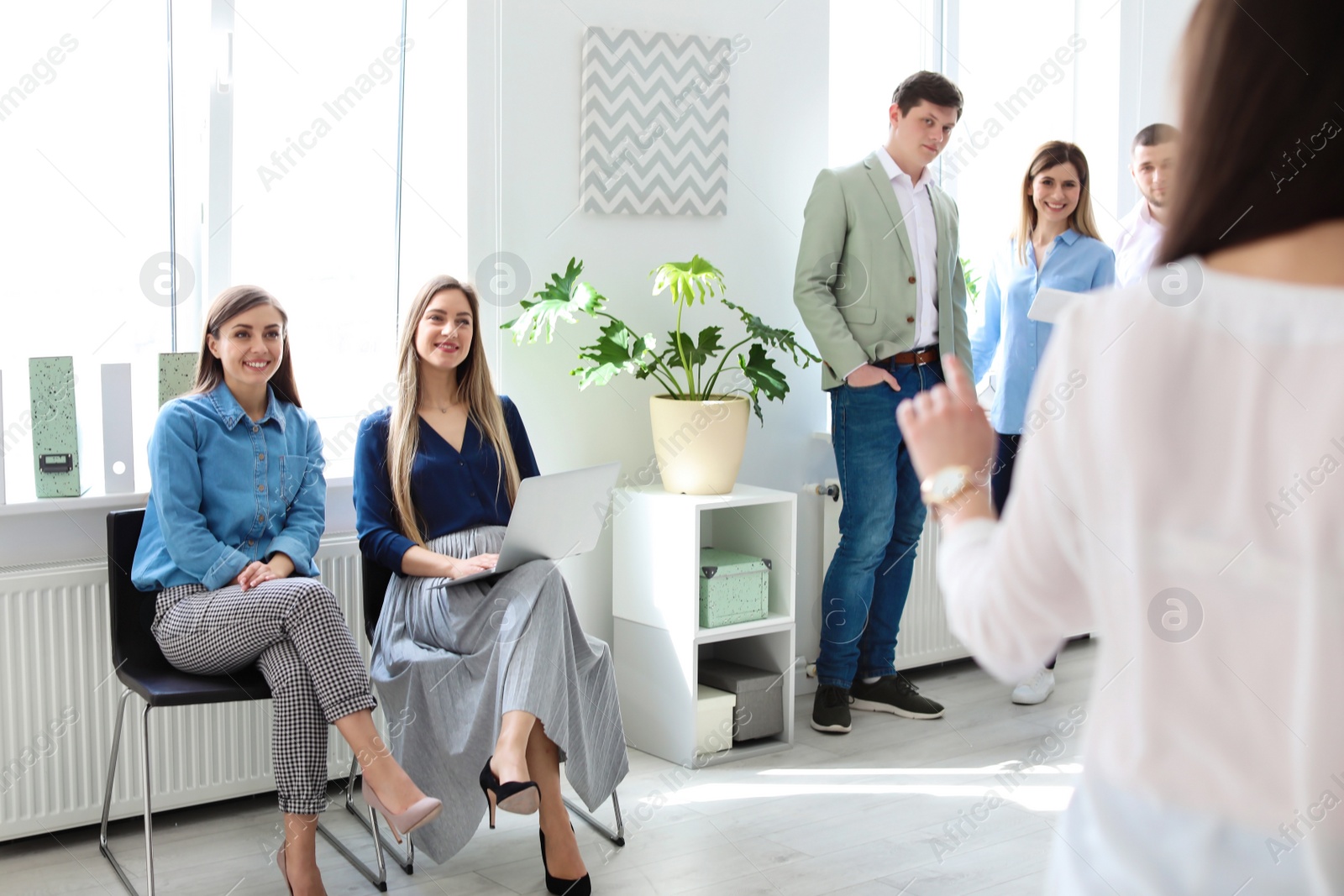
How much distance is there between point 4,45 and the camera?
266 cm

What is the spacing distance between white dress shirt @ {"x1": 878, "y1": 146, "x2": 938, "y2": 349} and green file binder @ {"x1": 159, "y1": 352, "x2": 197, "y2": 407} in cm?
192

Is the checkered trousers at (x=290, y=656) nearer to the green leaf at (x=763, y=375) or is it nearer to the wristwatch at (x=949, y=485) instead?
→ the green leaf at (x=763, y=375)

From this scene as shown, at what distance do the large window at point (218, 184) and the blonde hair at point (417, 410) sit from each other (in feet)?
1.43

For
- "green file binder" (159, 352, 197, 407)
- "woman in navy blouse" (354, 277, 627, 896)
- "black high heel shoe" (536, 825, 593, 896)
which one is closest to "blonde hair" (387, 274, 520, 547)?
"woman in navy blouse" (354, 277, 627, 896)

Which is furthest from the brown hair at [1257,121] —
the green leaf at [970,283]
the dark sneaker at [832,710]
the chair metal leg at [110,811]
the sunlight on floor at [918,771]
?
the green leaf at [970,283]

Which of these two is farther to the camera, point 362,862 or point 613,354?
point 613,354

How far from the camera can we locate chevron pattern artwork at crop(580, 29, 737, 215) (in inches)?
130

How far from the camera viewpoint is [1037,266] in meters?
3.61

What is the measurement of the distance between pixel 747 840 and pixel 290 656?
3.56 feet

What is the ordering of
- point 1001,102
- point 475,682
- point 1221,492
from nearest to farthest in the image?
point 1221,492 < point 475,682 < point 1001,102

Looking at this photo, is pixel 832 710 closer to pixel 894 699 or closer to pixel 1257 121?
pixel 894 699

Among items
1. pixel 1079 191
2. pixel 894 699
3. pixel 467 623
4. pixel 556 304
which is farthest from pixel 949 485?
pixel 1079 191

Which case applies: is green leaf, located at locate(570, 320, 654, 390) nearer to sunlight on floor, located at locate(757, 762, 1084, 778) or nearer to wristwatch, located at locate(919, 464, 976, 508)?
sunlight on floor, located at locate(757, 762, 1084, 778)

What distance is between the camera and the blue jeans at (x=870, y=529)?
343 cm
